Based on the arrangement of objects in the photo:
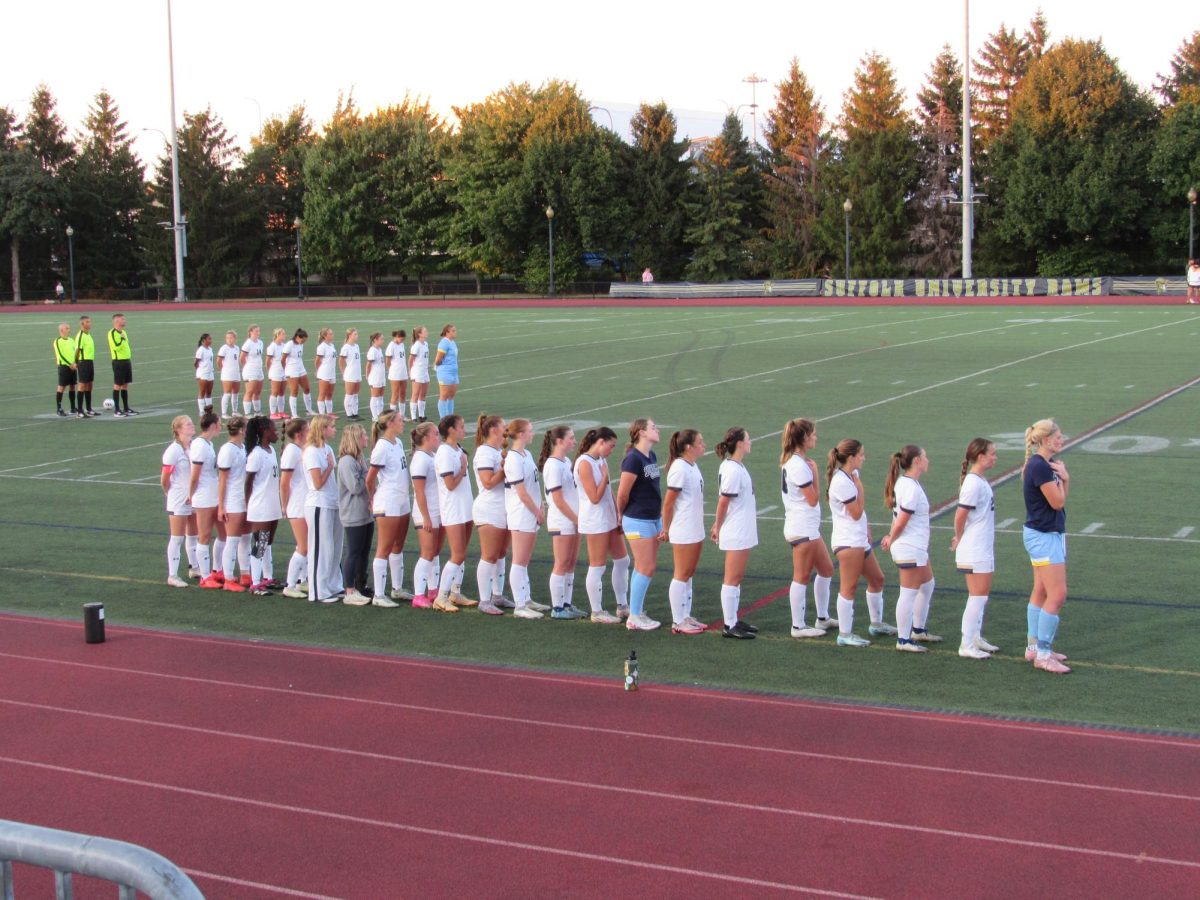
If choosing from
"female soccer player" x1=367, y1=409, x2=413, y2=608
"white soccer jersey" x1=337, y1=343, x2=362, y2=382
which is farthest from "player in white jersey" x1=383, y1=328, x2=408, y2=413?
"female soccer player" x1=367, y1=409, x2=413, y2=608

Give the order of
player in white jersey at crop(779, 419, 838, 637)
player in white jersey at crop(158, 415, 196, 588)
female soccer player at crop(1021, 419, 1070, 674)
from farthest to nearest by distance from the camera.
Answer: player in white jersey at crop(158, 415, 196, 588), player in white jersey at crop(779, 419, 838, 637), female soccer player at crop(1021, 419, 1070, 674)

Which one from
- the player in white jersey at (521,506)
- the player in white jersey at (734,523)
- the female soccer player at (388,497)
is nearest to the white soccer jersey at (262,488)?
the female soccer player at (388,497)

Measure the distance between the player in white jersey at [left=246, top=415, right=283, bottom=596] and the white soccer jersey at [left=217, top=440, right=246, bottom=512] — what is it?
0.05 meters

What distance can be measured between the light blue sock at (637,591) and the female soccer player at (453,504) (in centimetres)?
147

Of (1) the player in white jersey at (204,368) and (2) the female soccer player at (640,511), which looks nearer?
(2) the female soccer player at (640,511)

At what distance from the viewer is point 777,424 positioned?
70.8 feet

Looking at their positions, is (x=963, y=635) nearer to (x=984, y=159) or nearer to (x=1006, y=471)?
(x=1006, y=471)

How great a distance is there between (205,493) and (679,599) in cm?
442

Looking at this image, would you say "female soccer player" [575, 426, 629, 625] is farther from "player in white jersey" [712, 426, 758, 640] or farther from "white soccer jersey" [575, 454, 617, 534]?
"player in white jersey" [712, 426, 758, 640]

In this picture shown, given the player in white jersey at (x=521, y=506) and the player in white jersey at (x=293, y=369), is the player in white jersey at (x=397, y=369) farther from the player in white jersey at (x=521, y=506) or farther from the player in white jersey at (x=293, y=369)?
the player in white jersey at (x=521, y=506)

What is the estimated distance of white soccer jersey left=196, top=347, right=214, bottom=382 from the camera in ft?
76.8

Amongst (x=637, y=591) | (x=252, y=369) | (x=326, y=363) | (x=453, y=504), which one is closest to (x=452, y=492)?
(x=453, y=504)

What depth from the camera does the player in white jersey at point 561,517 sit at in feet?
35.3

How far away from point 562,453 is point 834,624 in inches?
95.9
